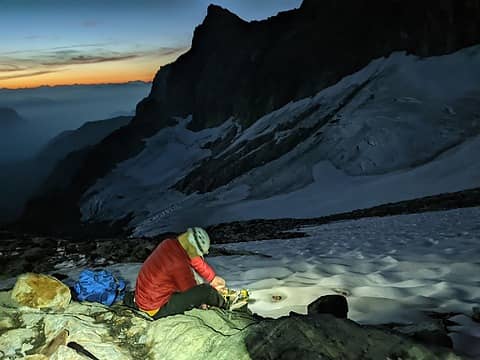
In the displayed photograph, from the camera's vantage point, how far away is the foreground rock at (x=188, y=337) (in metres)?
3.77

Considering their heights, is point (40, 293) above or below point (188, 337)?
below

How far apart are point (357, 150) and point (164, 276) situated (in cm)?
4518

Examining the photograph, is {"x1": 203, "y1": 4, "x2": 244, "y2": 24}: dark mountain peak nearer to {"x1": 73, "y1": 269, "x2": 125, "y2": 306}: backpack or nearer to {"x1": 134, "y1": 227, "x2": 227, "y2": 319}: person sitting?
{"x1": 73, "y1": 269, "x2": 125, "y2": 306}: backpack

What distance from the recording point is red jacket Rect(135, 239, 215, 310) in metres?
5.73

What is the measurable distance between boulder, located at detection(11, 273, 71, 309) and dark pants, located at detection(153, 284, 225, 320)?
1268 millimetres

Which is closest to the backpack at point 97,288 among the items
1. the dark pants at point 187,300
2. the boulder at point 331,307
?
the dark pants at point 187,300

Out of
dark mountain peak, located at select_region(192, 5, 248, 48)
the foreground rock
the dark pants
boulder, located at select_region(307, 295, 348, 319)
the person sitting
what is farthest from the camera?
dark mountain peak, located at select_region(192, 5, 248, 48)

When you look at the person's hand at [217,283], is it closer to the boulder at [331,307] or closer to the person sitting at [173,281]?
the person sitting at [173,281]

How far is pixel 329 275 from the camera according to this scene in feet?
27.3

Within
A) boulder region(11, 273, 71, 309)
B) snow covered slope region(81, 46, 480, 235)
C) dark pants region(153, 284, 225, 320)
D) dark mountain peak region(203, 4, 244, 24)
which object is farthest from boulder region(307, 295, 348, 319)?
dark mountain peak region(203, 4, 244, 24)

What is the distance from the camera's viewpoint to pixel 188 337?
4430 mm

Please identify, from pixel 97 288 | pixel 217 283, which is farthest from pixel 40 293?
pixel 217 283

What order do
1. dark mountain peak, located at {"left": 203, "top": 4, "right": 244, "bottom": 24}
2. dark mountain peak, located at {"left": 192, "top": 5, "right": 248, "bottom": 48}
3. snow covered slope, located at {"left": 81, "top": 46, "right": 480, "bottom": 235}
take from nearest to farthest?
snow covered slope, located at {"left": 81, "top": 46, "right": 480, "bottom": 235}
dark mountain peak, located at {"left": 192, "top": 5, "right": 248, "bottom": 48}
dark mountain peak, located at {"left": 203, "top": 4, "right": 244, "bottom": 24}

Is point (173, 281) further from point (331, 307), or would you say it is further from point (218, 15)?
point (218, 15)
